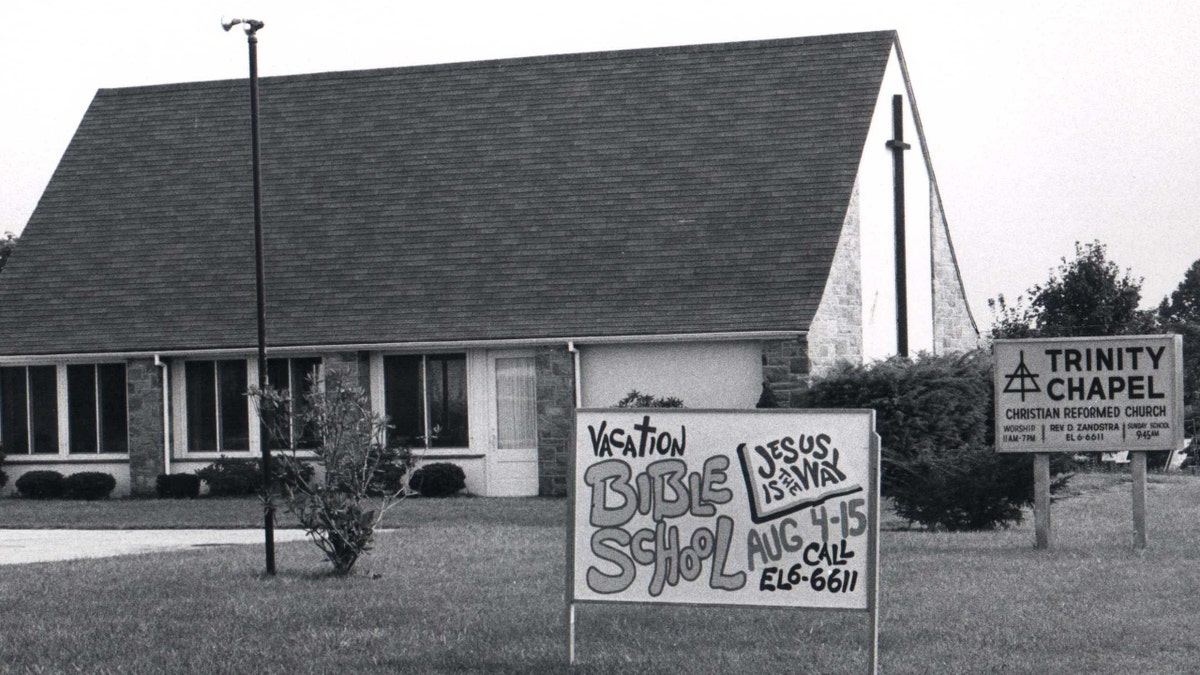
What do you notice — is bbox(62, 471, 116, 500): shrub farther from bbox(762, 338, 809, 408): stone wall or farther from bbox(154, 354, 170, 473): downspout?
bbox(762, 338, 809, 408): stone wall

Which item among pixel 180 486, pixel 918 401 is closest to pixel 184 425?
pixel 180 486

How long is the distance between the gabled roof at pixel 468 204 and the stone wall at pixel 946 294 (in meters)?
4.97

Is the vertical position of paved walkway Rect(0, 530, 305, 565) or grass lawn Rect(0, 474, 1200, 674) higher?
grass lawn Rect(0, 474, 1200, 674)

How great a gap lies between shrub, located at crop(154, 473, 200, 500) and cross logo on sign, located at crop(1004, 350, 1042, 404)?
1702 centimetres

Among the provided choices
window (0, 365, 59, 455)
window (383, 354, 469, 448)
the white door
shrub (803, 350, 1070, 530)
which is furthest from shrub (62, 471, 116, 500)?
shrub (803, 350, 1070, 530)

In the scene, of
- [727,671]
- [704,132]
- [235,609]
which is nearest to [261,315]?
[235,609]

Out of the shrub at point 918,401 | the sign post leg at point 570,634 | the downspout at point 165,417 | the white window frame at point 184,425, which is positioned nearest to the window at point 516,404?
the white window frame at point 184,425

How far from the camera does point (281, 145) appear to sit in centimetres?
3328

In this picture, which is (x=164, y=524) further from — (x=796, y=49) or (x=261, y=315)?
(x=796, y=49)

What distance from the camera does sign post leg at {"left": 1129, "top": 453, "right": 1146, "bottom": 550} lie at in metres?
16.4

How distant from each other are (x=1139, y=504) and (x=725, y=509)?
321 inches

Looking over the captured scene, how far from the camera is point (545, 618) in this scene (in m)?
12.3

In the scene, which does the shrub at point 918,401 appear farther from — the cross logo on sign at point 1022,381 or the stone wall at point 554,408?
the stone wall at point 554,408

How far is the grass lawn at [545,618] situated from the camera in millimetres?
10414
